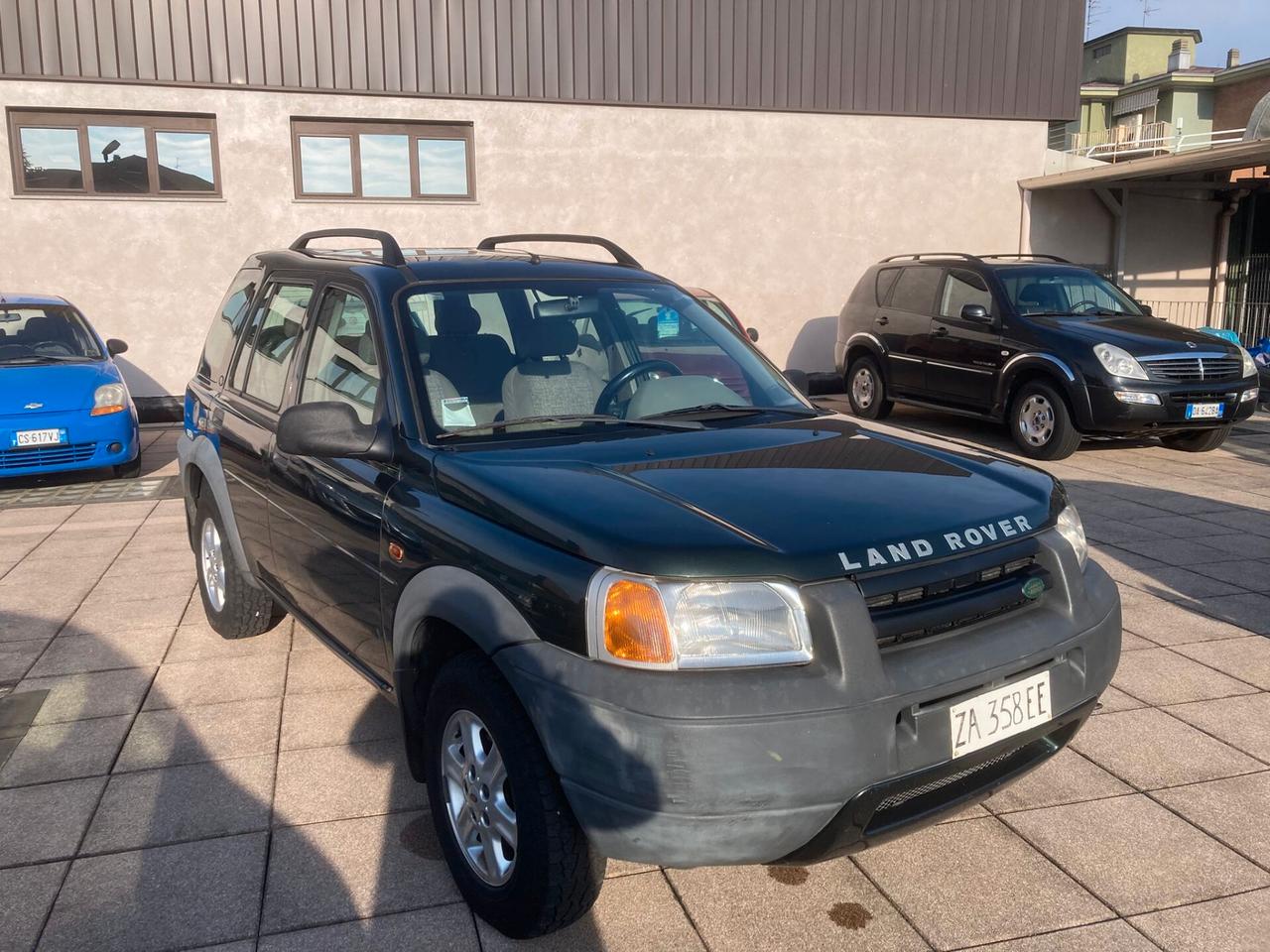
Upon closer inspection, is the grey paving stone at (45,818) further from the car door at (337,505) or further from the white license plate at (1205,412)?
the white license plate at (1205,412)

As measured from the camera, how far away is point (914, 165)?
15.0 m

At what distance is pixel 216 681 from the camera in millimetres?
4531

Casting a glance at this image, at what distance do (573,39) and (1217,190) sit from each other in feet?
34.1

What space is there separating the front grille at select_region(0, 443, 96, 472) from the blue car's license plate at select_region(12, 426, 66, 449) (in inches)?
1.9

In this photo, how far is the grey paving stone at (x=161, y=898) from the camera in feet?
9.04

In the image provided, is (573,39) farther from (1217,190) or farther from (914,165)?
(1217,190)

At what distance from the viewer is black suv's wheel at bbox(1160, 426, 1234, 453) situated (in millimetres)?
10002

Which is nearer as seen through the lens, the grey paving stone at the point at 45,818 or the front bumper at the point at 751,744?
the front bumper at the point at 751,744

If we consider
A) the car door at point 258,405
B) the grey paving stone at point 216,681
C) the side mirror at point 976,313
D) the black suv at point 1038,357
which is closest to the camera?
the car door at point 258,405

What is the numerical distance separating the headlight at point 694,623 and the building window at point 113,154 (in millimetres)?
12157

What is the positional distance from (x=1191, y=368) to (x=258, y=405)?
8.18 meters

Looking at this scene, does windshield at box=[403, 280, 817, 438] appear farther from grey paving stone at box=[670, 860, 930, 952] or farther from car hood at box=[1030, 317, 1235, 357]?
car hood at box=[1030, 317, 1235, 357]

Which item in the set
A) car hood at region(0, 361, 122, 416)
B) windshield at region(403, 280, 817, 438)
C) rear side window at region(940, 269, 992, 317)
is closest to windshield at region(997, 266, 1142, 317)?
rear side window at region(940, 269, 992, 317)

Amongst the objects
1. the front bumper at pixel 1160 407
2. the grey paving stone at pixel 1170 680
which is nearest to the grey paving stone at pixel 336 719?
the grey paving stone at pixel 1170 680
